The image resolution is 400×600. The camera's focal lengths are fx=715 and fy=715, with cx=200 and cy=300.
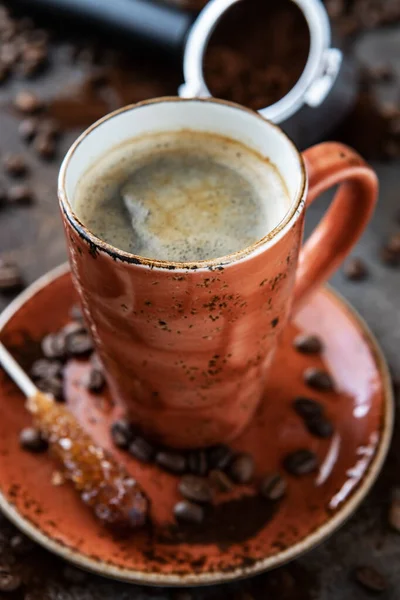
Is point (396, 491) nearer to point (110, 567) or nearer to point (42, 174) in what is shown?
point (110, 567)

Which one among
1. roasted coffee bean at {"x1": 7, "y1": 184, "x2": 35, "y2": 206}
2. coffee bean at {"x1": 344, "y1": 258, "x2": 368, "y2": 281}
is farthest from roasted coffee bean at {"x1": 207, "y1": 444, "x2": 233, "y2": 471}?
roasted coffee bean at {"x1": 7, "y1": 184, "x2": 35, "y2": 206}

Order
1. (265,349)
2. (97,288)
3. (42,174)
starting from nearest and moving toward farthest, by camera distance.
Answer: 1. (97,288)
2. (265,349)
3. (42,174)

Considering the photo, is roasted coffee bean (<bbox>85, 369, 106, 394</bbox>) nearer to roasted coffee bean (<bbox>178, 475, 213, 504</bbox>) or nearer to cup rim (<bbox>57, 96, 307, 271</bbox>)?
roasted coffee bean (<bbox>178, 475, 213, 504</bbox>)

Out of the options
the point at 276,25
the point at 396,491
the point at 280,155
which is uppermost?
the point at 280,155

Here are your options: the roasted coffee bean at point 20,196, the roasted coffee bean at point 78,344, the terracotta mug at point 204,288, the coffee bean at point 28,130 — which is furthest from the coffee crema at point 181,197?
the coffee bean at point 28,130

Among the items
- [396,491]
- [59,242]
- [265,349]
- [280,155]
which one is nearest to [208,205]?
[280,155]

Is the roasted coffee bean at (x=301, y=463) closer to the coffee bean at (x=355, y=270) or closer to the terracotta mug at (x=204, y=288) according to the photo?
the terracotta mug at (x=204, y=288)

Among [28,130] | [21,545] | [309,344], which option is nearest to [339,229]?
[309,344]

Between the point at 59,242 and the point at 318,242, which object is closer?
the point at 318,242
